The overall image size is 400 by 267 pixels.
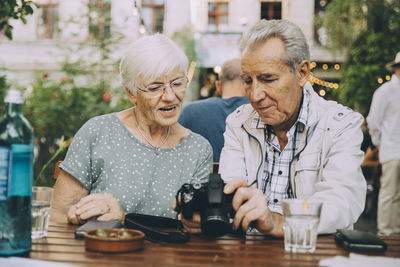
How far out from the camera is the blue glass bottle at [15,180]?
122 centimetres

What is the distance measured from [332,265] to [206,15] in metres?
16.7

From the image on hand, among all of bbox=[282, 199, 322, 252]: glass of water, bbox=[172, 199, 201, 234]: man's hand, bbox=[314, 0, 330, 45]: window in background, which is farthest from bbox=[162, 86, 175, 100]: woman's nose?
bbox=[314, 0, 330, 45]: window in background

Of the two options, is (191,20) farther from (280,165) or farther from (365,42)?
Answer: (280,165)

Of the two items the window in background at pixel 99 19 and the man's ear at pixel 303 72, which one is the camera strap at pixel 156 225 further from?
the window in background at pixel 99 19

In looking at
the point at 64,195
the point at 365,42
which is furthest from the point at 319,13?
the point at 64,195

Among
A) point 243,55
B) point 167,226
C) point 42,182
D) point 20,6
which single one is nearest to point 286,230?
point 167,226

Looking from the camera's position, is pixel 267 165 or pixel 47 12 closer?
pixel 267 165

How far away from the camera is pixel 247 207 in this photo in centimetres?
152

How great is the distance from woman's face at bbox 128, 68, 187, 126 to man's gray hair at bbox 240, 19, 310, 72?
0.37 meters

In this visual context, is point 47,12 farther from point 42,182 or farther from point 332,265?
point 332,265

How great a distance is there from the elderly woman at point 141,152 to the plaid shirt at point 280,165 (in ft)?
1.08

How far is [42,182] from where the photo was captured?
4344 millimetres

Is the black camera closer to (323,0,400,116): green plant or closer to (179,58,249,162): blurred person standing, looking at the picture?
(179,58,249,162): blurred person standing

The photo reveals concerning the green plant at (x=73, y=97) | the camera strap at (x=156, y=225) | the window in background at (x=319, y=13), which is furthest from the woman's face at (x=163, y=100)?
the window in background at (x=319, y=13)
